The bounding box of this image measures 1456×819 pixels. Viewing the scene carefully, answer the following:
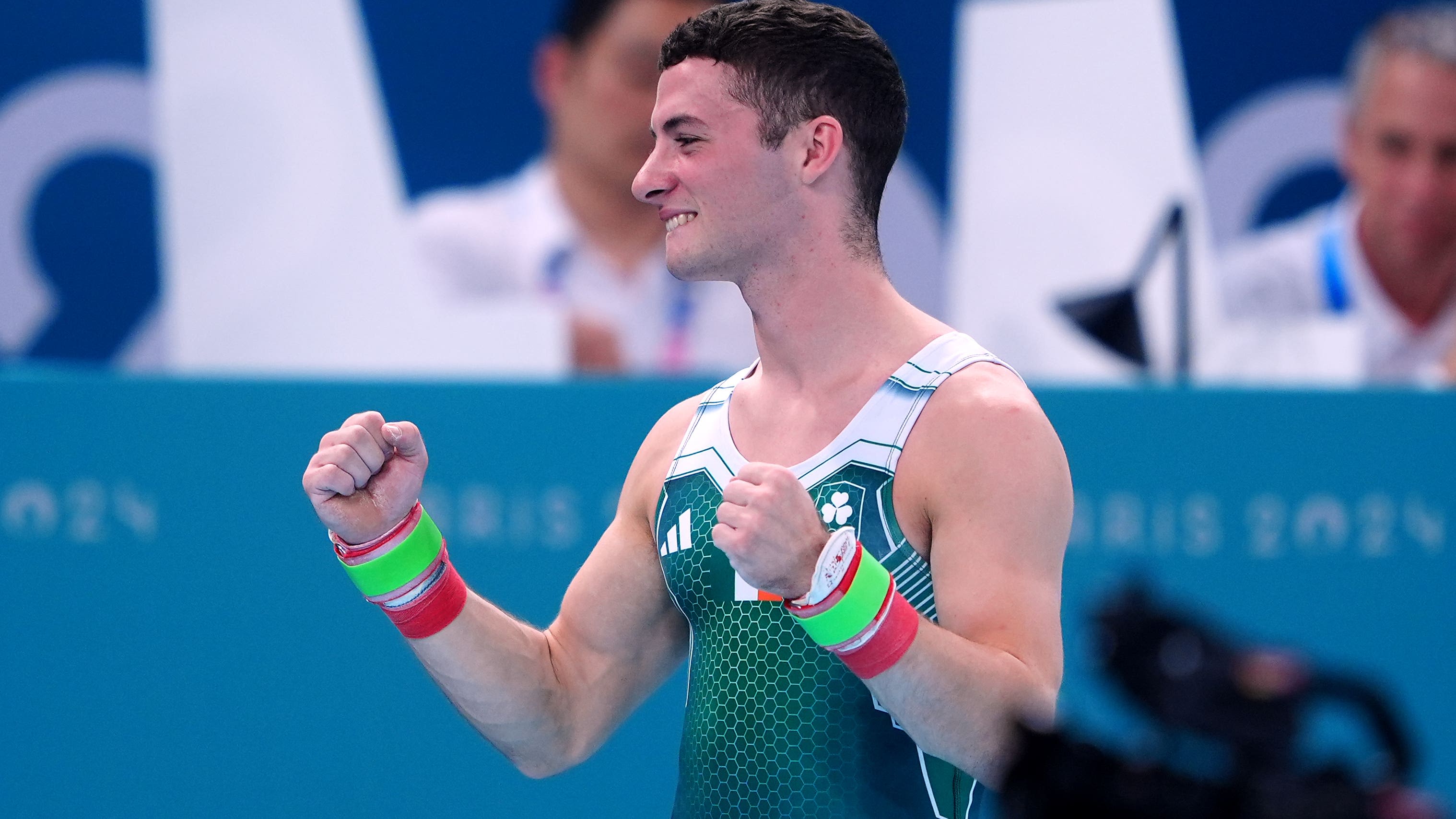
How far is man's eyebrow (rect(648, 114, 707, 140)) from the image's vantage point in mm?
2191

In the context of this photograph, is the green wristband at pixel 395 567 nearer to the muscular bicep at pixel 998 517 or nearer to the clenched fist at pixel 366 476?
the clenched fist at pixel 366 476

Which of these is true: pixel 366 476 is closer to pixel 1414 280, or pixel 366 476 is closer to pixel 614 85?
pixel 614 85

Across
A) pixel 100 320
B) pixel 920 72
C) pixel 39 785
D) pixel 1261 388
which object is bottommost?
pixel 39 785

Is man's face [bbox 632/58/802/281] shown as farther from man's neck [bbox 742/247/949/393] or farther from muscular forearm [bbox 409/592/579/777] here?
muscular forearm [bbox 409/592/579/777]

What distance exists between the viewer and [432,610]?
2.19 metres

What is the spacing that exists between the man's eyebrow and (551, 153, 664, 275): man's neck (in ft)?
11.7

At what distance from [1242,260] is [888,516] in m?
4.47

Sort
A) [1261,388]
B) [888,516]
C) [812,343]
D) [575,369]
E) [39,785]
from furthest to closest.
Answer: [575,369], [1261,388], [39,785], [812,343], [888,516]

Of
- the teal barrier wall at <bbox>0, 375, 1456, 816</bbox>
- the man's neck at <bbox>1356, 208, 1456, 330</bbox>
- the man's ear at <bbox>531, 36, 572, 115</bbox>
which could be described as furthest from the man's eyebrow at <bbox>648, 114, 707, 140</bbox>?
the man's neck at <bbox>1356, 208, 1456, 330</bbox>

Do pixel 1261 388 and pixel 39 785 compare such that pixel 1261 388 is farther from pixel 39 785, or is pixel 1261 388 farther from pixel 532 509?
pixel 39 785

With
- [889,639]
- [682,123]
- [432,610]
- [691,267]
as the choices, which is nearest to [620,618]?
[432,610]

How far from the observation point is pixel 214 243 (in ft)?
18.6

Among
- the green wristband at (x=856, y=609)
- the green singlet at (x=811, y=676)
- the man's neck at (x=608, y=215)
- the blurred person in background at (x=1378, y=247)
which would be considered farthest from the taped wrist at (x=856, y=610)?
the blurred person in background at (x=1378, y=247)

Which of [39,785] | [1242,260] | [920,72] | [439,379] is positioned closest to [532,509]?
[439,379]
